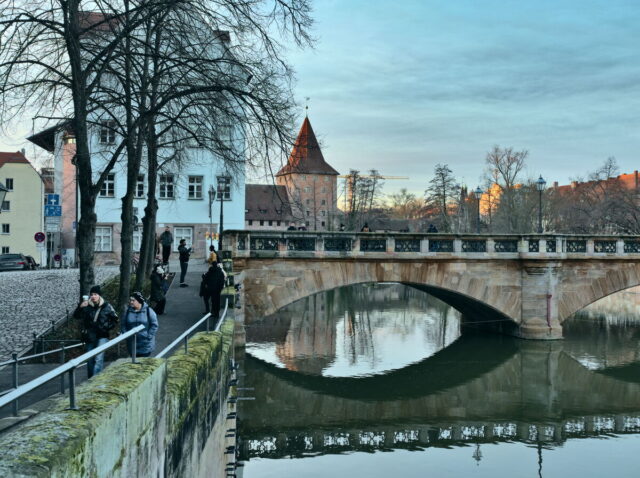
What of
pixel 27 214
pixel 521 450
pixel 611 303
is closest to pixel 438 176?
pixel 611 303

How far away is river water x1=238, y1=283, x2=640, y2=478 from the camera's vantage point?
14.5m

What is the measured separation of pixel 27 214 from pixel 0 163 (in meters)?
5.81

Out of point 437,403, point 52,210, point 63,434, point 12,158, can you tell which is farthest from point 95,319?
point 12,158

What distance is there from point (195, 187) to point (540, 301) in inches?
896

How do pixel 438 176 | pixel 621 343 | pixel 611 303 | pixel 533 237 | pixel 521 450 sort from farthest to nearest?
pixel 438 176 → pixel 611 303 → pixel 621 343 → pixel 533 237 → pixel 521 450

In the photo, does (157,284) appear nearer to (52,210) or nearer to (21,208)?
(52,210)

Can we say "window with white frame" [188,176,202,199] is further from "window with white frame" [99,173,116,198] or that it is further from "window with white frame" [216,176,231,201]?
"window with white frame" [216,176,231,201]

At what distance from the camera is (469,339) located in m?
29.0

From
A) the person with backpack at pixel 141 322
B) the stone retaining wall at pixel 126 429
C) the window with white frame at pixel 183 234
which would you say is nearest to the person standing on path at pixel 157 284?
the person with backpack at pixel 141 322

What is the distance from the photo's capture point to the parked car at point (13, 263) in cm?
3569

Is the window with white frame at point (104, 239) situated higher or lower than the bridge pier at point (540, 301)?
higher

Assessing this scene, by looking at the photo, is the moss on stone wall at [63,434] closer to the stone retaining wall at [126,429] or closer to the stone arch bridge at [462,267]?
the stone retaining wall at [126,429]

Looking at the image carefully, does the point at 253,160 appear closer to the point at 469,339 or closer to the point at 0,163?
the point at 469,339

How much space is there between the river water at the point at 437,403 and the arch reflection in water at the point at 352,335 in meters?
0.10
